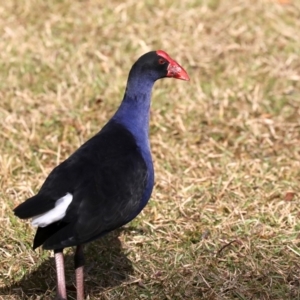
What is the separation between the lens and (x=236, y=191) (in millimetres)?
4621

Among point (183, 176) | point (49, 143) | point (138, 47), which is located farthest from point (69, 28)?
point (183, 176)

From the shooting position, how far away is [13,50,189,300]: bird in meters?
3.19

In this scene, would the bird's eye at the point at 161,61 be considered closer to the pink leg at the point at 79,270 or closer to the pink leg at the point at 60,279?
the pink leg at the point at 79,270

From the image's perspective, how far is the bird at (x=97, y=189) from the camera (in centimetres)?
319

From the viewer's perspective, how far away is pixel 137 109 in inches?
154

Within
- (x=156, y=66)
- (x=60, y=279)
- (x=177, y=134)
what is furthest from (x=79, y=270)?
(x=177, y=134)

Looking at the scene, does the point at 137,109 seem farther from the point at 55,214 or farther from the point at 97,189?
the point at 55,214

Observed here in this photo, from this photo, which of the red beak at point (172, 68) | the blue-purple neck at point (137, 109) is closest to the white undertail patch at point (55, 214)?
the blue-purple neck at point (137, 109)

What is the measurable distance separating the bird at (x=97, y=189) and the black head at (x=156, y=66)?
0.04 m

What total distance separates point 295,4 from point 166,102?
6.90ft

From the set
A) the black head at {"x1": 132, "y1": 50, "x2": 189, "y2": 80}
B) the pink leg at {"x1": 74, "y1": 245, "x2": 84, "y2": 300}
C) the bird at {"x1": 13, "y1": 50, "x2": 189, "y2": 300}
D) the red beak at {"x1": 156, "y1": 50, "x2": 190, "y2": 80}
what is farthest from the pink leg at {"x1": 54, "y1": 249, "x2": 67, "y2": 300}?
the red beak at {"x1": 156, "y1": 50, "x2": 190, "y2": 80}

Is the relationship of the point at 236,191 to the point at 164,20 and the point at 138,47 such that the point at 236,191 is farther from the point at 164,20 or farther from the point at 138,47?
the point at 164,20

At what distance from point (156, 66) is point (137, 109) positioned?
0.92 feet

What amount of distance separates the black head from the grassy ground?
0.83 metres
